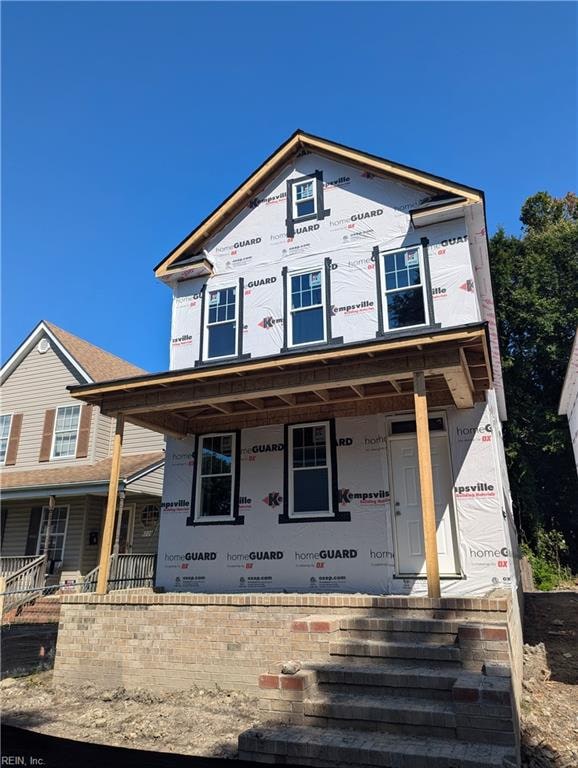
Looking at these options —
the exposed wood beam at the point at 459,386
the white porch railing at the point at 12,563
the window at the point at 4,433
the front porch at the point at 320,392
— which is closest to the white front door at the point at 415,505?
the front porch at the point at 320,392

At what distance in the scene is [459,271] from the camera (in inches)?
355

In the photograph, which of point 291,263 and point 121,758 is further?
point 291,263

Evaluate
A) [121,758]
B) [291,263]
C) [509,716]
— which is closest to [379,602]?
[509,716]

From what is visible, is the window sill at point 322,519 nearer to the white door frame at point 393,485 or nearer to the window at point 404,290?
the white door frame at point 393,485

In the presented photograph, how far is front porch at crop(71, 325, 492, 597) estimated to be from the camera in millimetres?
6711

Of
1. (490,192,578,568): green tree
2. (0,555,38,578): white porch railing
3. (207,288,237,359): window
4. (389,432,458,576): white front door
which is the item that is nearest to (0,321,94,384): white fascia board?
(0,555,38,578): white porch railing

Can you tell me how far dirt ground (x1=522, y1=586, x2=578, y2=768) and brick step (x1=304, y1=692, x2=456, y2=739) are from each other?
848 mm

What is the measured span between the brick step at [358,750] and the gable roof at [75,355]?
1390cm

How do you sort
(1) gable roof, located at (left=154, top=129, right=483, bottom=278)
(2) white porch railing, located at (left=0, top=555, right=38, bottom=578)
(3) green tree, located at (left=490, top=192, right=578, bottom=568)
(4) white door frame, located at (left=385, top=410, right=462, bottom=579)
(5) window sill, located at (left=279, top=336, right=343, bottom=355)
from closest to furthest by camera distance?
(4) white door frame, located at (left=385, top=410, right=462, bottom=579)
(5) window sill, located at (left=279, top=336, right=343, bottom=355)
(1) gable roof, located at (left=154, top=129, right=483, bottom=278)
(2) white porch railing, located at (left=0, top=555, right=38, bottom=578)
(3) green tree, located at (left=490, top=192, right=578, bottom=568)

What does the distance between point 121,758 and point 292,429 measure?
5.71m

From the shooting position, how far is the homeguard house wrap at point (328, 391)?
7828 mm

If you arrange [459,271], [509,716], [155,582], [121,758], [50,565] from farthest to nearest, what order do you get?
[50,565] → [155,582] → [459,271] → [121,758] → [509,716]

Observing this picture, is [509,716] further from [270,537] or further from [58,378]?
[58,378]

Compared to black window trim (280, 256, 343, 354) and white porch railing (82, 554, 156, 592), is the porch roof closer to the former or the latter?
white porch railing (82, 554, 156, 592)
